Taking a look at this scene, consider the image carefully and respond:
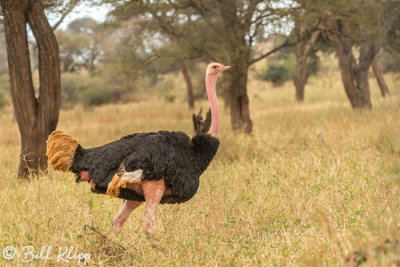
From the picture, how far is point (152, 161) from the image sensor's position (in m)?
3.43

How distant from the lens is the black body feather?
3426 millimetres

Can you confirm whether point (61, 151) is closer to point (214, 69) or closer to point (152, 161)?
point (152, 161)

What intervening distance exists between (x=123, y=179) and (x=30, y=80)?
13.5ft

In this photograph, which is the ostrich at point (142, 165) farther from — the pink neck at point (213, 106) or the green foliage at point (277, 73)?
the green foliage at point (277, 73)

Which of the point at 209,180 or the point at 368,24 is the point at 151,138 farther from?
the point at 368,24

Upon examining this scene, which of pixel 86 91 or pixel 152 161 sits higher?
pixel 86 91

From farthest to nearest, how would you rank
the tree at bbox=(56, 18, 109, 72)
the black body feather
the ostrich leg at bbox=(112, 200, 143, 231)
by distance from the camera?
the tree at bbox=(56, 18, 109, 72) < the ostrich leg at bbox=(112, 200, 143, 231) < the black body feather

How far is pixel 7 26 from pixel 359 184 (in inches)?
210

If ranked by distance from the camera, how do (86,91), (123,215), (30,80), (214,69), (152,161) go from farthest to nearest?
(86,91)
(30,80)
(214,69)
(123,215)
(152,161)

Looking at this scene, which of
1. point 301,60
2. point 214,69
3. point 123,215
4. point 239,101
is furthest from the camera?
point 301,60

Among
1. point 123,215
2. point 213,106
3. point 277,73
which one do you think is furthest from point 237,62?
point 277,73

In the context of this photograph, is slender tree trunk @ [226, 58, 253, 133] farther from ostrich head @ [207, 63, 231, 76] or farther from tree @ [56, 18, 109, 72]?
tree @ [56, 18, 109, 72]

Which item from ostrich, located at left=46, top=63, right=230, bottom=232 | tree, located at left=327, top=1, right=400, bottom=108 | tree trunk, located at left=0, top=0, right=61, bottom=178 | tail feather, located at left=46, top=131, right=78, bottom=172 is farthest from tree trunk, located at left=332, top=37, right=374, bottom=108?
tail feather, located at left=46, top=131, right=78, bottom=172

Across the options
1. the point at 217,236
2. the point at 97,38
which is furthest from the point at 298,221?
the point at 97,38
